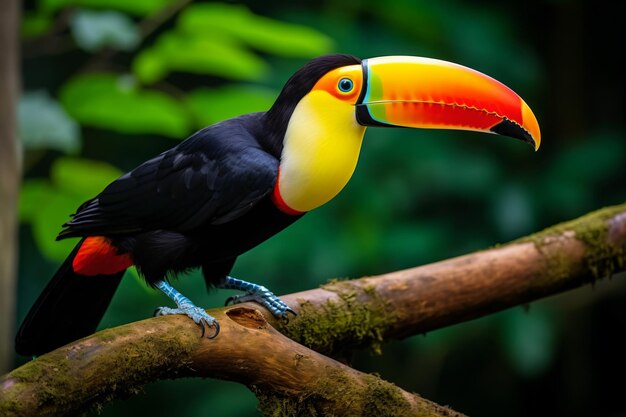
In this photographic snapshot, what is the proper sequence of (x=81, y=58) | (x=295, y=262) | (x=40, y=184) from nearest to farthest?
(x=40, y=184)
(x=295, y=262)
(x=81, y=58)

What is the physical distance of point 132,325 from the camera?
1.57 m

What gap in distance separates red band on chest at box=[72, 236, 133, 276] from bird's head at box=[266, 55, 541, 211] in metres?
0.40

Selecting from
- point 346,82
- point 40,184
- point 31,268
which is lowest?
point 31,268

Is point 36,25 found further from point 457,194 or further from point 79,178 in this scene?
point 457,194

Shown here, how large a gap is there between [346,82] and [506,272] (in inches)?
29.0

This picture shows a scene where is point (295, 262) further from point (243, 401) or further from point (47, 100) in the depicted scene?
point (47, 100)

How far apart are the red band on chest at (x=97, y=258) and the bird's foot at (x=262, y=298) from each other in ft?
0.92

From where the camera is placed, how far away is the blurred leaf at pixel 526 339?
3.44 meters

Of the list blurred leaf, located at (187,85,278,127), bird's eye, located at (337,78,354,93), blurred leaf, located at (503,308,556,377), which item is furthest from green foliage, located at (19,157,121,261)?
blurred leaf, located at (503,308,556,377)

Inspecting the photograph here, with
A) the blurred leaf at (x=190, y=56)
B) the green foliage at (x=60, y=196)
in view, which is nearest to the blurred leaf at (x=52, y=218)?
the green foliage at (x=60, y=196)

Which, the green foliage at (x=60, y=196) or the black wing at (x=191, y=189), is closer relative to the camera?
the black wing at (x=191, y=189)

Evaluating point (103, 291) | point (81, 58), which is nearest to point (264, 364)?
point (103, 291)

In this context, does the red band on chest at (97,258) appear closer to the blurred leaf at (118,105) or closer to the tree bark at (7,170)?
the tree bark at (7,170)

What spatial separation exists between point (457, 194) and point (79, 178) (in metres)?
1.99
